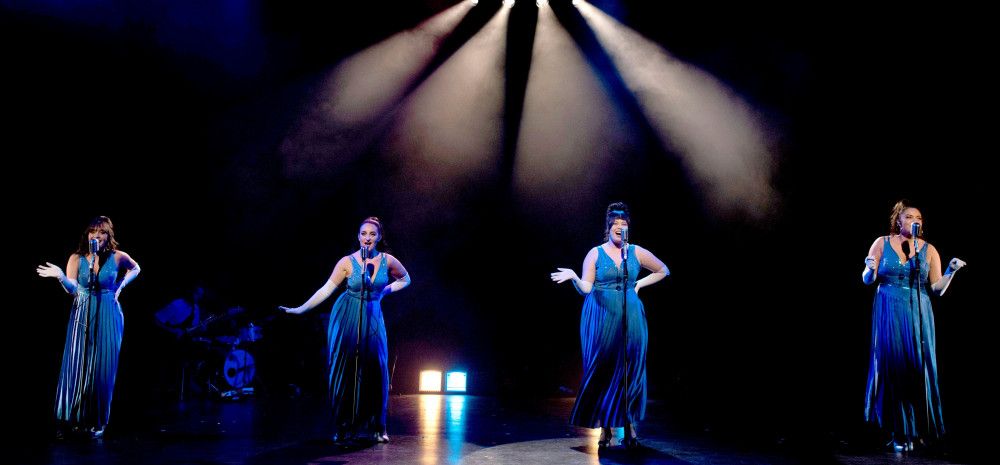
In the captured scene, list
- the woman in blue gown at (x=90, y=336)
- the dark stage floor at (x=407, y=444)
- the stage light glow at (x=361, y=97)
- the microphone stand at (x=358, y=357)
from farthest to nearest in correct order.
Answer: the stage light glow at (x=361, y=97) < the woman in blue gown at (x=90, y=336) < the microphone stand at (x=358, y=357) < the dark stage floor at (x=407, y=444)

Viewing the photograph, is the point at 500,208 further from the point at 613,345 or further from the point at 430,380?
the point at 613,345

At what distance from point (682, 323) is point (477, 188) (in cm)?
353

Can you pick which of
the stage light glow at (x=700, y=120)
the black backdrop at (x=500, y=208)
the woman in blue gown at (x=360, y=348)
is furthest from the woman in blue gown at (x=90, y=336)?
the stage light glow at (x=700, y=120)

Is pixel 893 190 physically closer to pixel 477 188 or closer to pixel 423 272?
pixel 477 188

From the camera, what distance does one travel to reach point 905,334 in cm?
557

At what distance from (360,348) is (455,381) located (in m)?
5.06

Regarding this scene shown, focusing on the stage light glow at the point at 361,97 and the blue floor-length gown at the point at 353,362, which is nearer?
the blue floor-length gown at the point at 353,362

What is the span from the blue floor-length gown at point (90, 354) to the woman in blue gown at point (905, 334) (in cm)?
624

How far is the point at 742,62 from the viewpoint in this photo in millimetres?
9289

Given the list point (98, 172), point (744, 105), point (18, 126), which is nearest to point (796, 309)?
point (744, 105)

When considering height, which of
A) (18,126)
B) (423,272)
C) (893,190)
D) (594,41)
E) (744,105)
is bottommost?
(423,272)

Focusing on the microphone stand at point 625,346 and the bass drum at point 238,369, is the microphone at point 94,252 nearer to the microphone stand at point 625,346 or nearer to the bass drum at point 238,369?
the bass drum at point 238,369

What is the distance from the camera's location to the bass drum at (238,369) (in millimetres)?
9570

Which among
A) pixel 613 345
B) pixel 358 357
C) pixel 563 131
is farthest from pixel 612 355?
pixel 563 131
